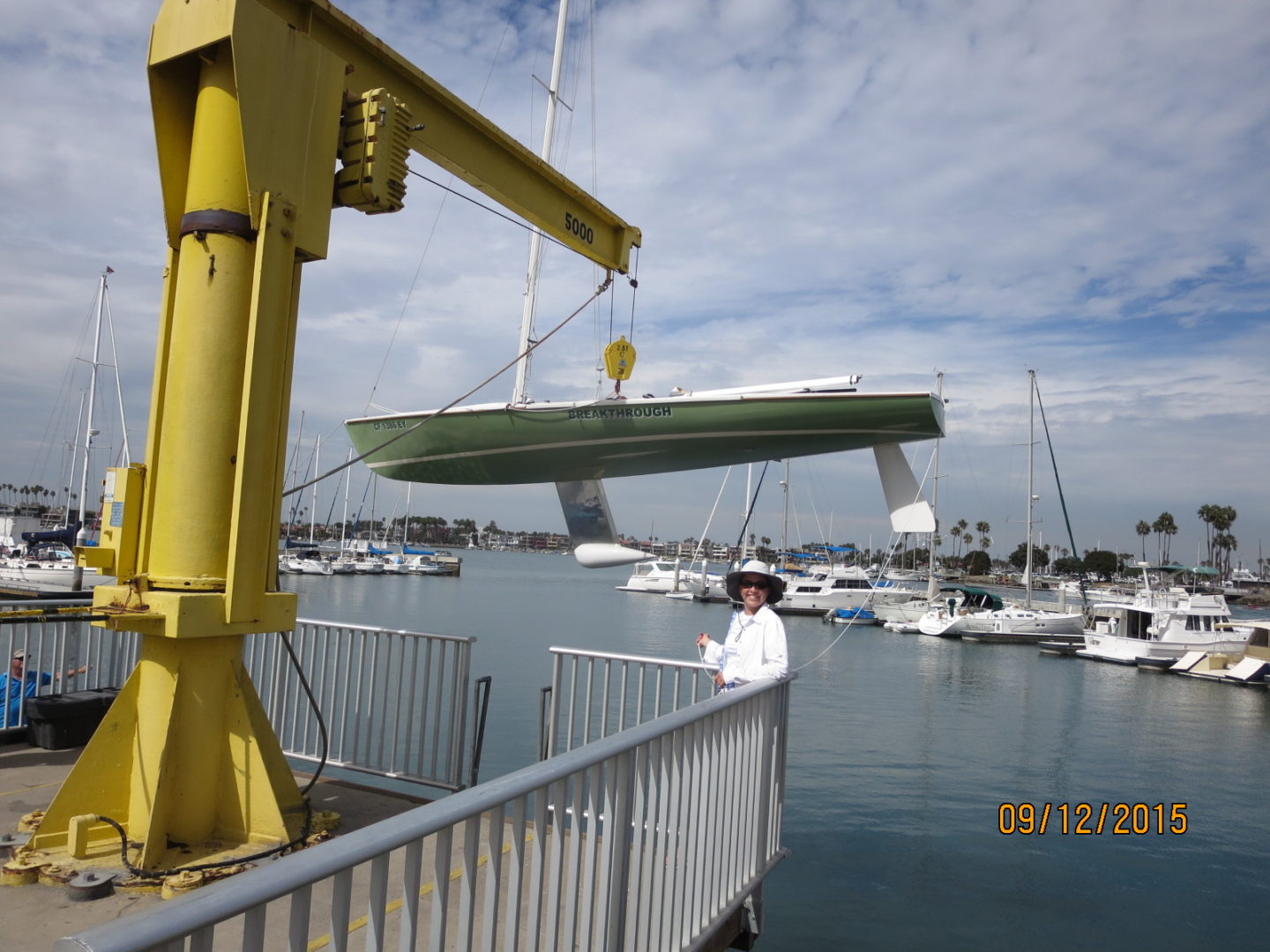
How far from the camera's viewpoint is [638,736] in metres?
2.78

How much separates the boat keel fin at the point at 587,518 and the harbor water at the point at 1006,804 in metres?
3.83

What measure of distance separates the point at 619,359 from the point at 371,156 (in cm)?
385

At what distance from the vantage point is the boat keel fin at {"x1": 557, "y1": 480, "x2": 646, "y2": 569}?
8.50 metres

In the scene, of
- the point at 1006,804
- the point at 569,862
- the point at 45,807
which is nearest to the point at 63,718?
the point at 45,807

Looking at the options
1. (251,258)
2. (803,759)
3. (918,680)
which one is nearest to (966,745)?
(803,759)

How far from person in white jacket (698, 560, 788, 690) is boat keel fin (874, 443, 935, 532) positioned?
201 centimetres

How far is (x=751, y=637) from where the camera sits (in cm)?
475

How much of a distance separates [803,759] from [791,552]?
68721 mm

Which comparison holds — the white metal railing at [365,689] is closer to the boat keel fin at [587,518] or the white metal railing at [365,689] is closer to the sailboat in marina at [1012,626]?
the boat keel fin at [587,518]

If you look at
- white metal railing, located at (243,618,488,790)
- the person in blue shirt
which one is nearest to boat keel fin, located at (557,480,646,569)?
white metal railing, located at (243,618,488,790)

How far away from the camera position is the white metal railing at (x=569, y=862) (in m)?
1.48
